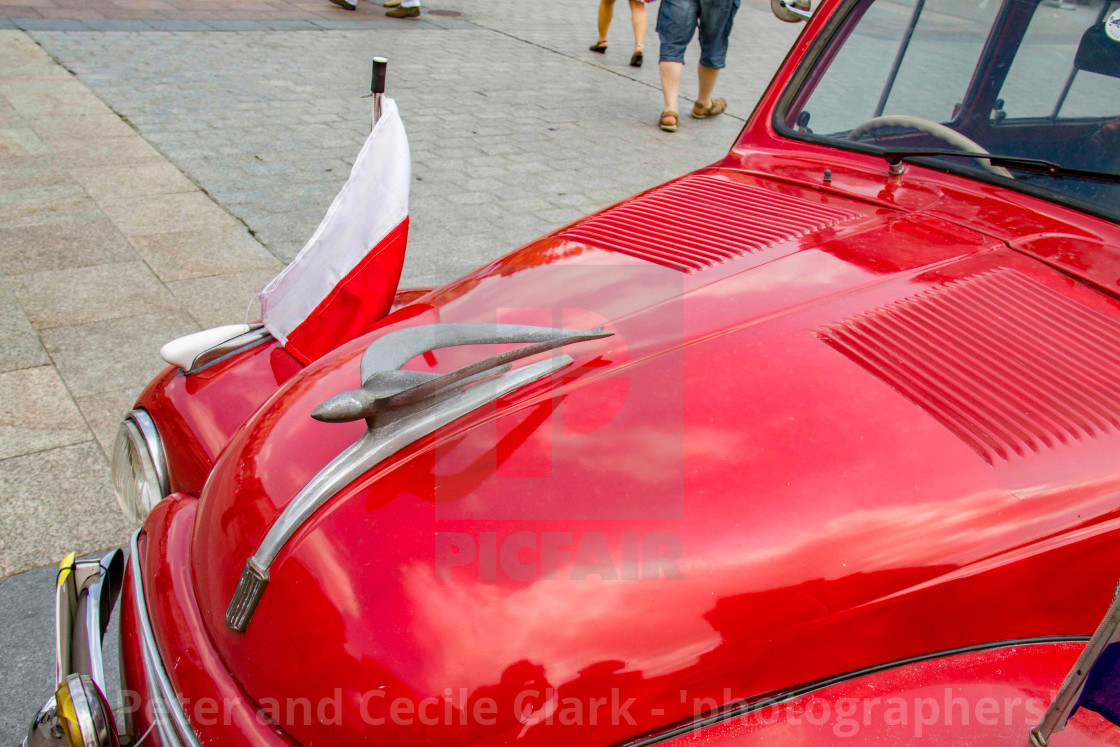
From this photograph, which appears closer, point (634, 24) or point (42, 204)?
point (42, 204)

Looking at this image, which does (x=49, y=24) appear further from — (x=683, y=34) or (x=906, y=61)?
(x=906, y=61)

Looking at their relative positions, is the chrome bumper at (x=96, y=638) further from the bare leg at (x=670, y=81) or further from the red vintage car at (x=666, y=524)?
the bare leg at (x=670, y=81)

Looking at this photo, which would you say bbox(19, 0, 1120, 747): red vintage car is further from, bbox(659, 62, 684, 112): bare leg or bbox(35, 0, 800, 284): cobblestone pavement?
bbox(659, 62, 684, 112): bare leg

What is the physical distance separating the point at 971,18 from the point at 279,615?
210cm

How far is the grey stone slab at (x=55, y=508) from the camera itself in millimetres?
2512

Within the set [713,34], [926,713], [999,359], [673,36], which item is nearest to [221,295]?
[999,359]

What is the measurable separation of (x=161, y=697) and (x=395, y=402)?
0.55 m

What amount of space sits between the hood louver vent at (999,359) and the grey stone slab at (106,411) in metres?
2.55

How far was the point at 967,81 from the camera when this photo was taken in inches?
86.4

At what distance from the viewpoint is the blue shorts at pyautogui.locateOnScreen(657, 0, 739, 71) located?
6773 millimetres

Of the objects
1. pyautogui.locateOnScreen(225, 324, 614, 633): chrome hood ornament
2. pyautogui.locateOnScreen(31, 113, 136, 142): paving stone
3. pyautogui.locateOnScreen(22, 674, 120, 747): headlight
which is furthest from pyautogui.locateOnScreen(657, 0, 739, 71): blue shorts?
pyautogui.locateOnScreen(22, 674, 120, 747): headlight

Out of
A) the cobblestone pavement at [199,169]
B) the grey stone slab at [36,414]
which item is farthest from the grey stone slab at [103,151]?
the grey stone slab at [36,414]

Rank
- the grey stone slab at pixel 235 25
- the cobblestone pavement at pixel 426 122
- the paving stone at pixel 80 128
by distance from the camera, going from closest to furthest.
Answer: the cobblestone pavement at pixel 426 122 → the paving stone at pixel 80 128 → the grey stone slab at pixel 235 25

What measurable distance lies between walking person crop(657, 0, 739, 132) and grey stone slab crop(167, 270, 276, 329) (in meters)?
3.99
